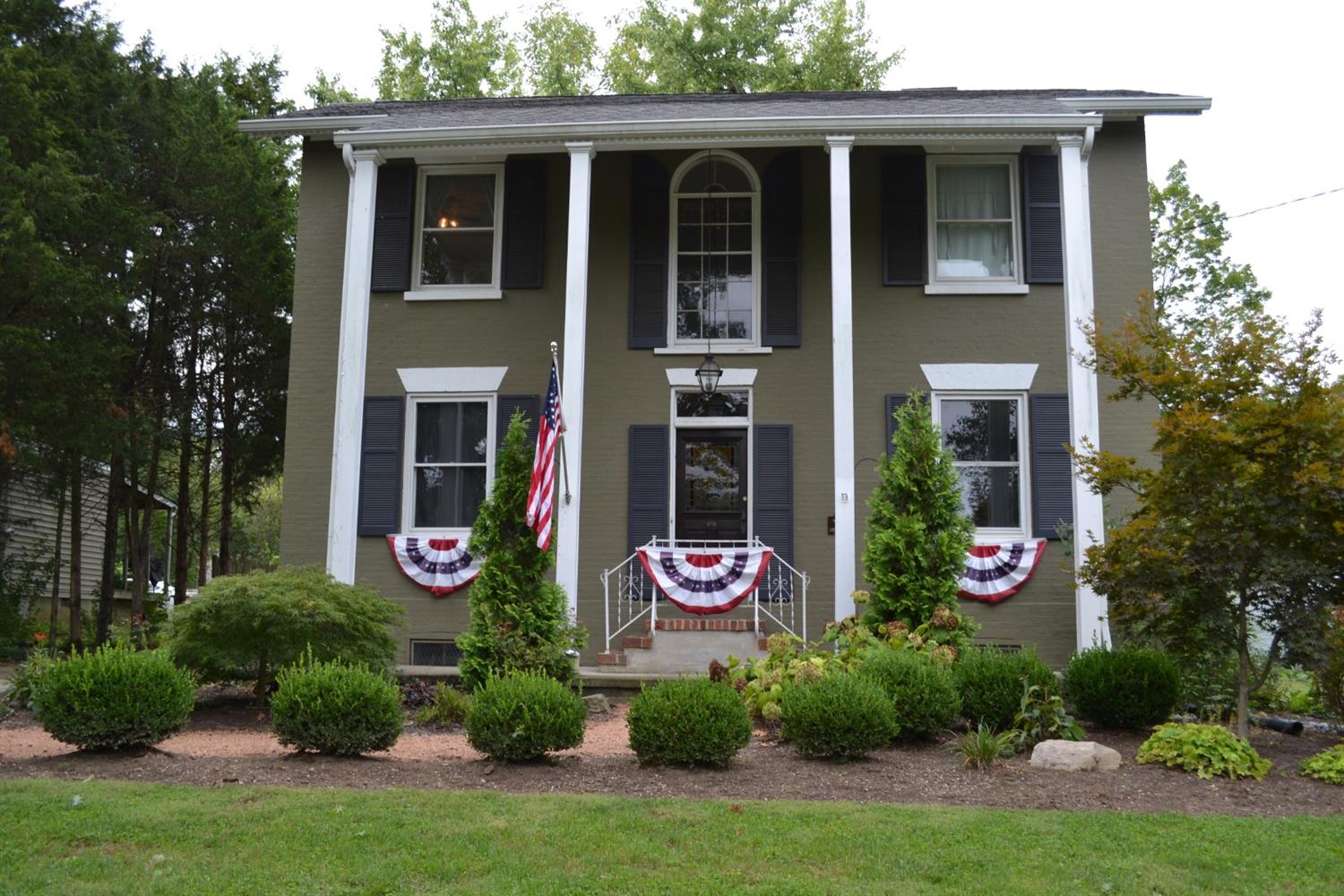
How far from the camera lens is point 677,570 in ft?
38.8

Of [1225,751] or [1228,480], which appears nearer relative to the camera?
[1225,751]

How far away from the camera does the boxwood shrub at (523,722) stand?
7238 millimetres

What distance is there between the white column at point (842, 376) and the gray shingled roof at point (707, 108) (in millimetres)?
629

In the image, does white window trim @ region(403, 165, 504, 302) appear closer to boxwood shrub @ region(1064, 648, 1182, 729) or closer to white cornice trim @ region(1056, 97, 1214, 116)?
white cornice trim @ region(1056, 97, 1214, 116)

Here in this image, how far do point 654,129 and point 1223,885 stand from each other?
29.0 feet

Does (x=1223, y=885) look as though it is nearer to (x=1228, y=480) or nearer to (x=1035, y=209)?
(x=1228, y=480)

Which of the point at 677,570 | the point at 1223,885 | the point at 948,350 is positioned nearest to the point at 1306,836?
the point at 1223,885

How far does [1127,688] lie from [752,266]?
667 centimetres

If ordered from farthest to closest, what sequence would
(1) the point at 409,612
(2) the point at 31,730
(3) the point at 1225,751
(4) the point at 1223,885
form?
(1) the point at 409,612, (2) the point at 31,730, (3) the point at 1225,751, (4) the point at 1223,885

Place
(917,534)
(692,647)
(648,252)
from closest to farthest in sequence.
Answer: (917,534)
(692,647)
(648,252)

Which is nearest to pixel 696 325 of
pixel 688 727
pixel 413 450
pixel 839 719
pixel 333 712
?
pixel 413 450

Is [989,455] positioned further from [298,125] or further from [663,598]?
[298,125]

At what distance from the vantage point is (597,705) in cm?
1025

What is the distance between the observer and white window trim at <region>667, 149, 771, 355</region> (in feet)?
43.9
